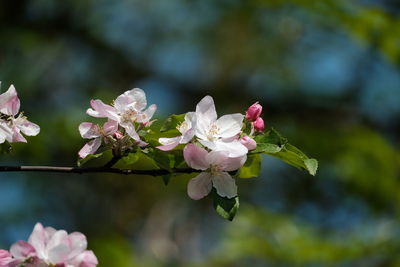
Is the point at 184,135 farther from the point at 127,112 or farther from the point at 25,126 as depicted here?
the point at 25,126

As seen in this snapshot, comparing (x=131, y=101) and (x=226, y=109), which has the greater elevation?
(x=131, y=101)

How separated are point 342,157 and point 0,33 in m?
2.40

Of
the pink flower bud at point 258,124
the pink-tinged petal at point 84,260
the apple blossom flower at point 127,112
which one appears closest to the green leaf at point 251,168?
the pink flower bud at point 258,124

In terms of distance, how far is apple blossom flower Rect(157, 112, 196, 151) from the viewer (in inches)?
34.2

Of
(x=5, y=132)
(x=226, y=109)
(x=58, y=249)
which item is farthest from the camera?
(x=226, y=109)

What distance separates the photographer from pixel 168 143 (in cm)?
88

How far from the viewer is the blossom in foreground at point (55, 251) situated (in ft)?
2.60

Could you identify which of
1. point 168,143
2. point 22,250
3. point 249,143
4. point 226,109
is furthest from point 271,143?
point 226,109

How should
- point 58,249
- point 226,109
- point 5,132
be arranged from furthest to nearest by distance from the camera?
point 226,109 → point 5,132 → point 58,249

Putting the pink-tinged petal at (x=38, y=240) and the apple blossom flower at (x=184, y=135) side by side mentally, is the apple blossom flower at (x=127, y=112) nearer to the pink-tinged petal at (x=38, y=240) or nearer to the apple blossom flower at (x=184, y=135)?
the apple blossom flower at (x=184, y=135)

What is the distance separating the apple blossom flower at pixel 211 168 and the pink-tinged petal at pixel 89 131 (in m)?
0.14

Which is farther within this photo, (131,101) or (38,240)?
(131,101)

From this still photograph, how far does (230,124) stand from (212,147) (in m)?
0.07

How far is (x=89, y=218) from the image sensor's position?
17.9 feet
